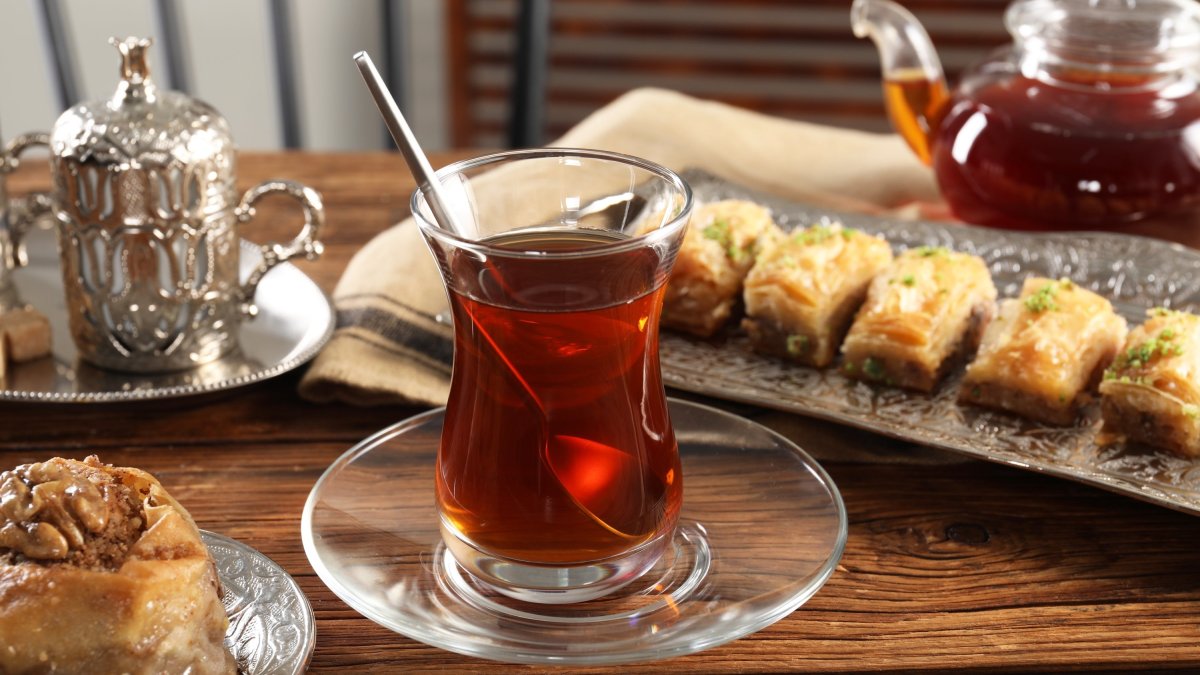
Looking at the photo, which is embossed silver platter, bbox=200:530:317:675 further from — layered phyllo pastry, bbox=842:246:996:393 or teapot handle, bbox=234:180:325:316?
layered phyllo pastry, bbox=842:246:996:393


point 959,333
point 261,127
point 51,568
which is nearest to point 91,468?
point 51,568

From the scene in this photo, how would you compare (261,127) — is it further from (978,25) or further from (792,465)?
(792,465)

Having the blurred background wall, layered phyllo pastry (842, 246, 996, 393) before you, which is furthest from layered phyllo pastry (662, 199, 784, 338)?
the blurred background wall

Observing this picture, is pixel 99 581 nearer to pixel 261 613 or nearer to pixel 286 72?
pixel 261 613

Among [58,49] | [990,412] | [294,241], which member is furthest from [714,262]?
[58,49]

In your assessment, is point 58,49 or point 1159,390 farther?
point 58,49

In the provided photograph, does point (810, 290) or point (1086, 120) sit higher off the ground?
point (1086, 120)
